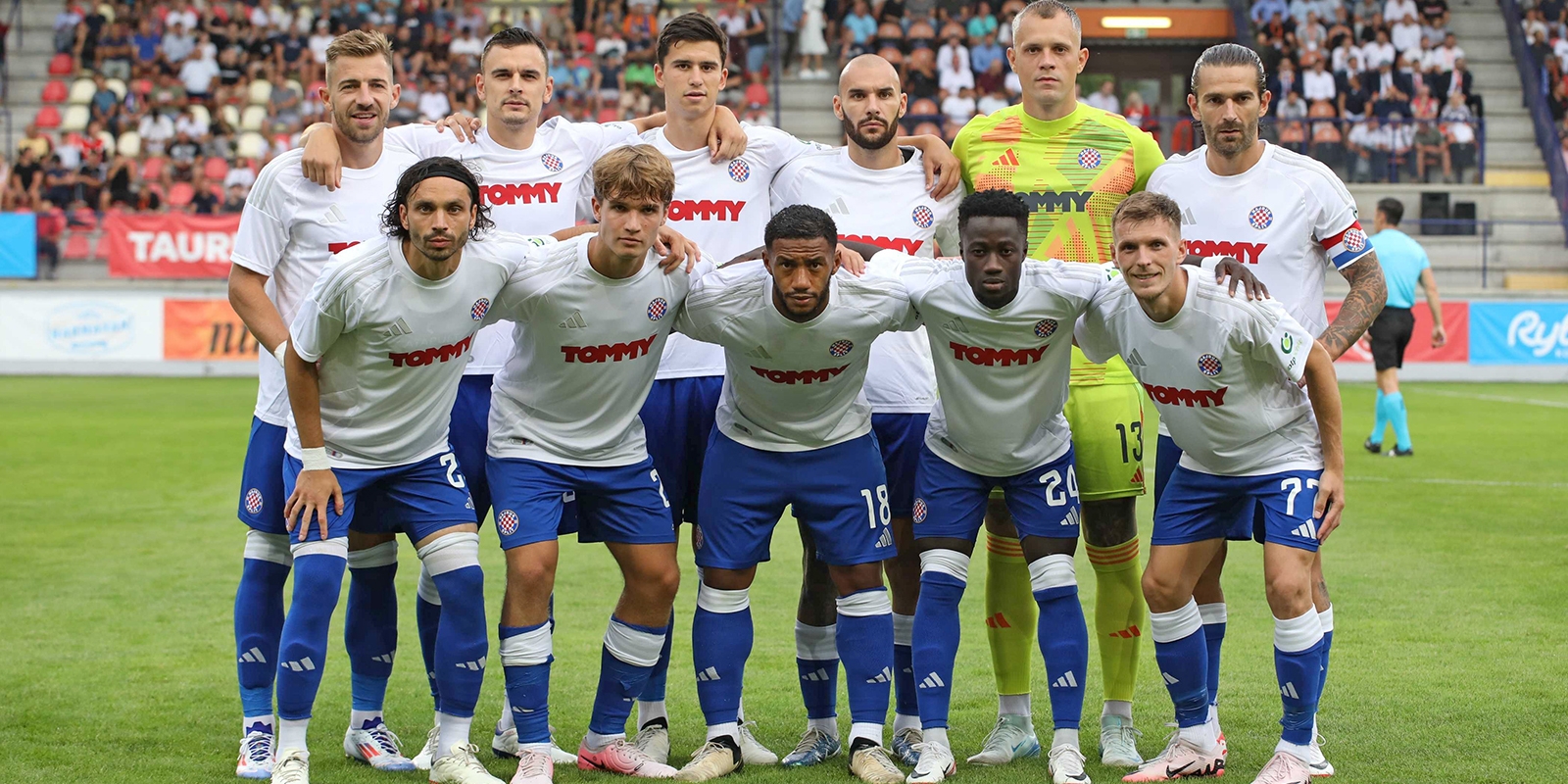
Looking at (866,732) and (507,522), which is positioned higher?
(507,522)

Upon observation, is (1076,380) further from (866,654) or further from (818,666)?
(818,666)

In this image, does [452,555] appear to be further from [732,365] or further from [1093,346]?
[1093,346]

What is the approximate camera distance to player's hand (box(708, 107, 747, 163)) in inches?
227

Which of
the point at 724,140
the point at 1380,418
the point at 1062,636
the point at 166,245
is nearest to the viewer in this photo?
the point at 1062,636

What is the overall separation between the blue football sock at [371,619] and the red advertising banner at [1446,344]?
19790 millimetres

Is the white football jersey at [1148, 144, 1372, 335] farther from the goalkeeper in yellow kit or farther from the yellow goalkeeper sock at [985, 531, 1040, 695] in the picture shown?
the yellow goalkeeper sock at [985, 531, 1040, 695]

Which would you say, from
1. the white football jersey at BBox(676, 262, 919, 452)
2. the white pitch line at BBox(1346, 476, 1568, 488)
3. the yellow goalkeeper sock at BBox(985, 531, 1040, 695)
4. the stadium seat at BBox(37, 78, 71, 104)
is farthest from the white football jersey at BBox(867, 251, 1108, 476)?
the stadium seat at BBox(37, 78, 71, 104)

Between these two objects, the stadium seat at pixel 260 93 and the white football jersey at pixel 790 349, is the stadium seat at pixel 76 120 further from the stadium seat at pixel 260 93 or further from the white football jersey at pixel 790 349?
the white football jersey at pixel 790 349

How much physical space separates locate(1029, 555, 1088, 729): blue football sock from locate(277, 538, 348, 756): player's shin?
2407 millimetres

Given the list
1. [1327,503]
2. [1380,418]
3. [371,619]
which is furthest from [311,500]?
[1380,418]

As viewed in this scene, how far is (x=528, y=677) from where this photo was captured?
4965mm

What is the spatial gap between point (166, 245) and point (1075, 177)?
21.2 m

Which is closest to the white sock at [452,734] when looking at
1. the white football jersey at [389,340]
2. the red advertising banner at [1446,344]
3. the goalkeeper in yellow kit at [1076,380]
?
the white football jersey at [389,340]

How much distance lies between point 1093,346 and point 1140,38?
2643 cm
